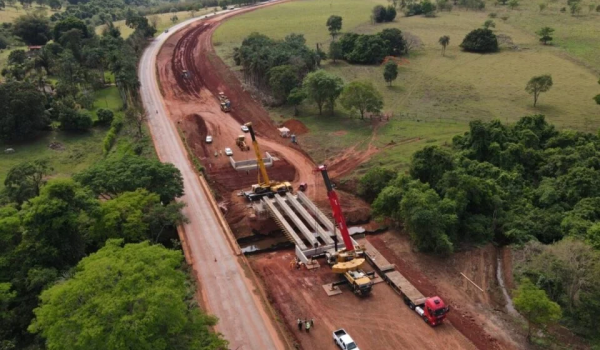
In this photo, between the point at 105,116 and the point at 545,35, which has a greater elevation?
the point at 545,35

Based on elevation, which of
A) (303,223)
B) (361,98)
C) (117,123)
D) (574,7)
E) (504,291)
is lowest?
(504,291)

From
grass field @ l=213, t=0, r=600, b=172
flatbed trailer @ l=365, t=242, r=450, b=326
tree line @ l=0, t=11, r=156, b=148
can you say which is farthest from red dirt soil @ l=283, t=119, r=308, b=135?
flatbed trailer @ l=365, t=242, r=450, b=326

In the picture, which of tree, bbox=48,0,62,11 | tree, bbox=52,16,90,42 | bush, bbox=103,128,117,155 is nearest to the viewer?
bush, bbox=103,128,117,155

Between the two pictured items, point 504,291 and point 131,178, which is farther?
point 131,178

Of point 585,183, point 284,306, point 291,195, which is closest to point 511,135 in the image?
point 585,183

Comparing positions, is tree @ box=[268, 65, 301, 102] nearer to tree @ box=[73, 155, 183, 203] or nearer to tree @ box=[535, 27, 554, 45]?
tree @ box=[73, 155, 183, 203]

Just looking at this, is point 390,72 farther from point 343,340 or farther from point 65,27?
point 65,27

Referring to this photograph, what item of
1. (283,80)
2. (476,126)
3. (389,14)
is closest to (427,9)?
(389,14)
